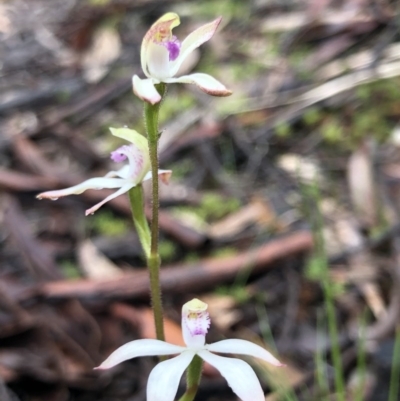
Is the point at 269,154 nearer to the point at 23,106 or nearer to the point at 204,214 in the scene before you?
the point at 204,214

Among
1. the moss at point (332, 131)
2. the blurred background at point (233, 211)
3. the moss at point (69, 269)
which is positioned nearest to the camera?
the blurred background at point (233, 211)

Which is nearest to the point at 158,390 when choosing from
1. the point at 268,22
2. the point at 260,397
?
the point at 260,397

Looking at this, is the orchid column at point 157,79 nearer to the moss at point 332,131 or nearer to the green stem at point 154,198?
the green stem at point 154,198

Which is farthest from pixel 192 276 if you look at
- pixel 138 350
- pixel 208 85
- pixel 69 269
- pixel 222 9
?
pixel 222 9

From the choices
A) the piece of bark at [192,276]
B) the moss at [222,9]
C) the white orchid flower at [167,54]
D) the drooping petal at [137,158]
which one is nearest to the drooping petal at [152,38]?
the white orchid flower at [167,54]

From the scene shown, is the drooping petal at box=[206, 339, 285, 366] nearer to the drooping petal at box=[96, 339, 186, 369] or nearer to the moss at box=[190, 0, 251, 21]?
the drooping petal at box=[96, 339, 186, 369]

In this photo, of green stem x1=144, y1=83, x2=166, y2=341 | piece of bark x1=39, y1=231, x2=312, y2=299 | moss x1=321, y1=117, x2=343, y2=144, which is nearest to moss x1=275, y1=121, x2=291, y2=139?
moss x1=321, y1=117, x2=343, y2=144

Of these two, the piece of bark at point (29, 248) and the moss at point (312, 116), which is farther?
the moss at point (312, 116)
